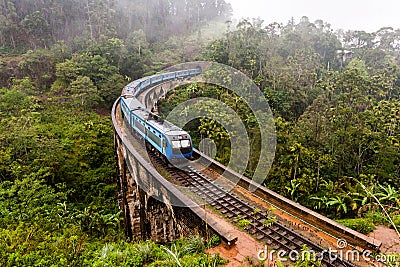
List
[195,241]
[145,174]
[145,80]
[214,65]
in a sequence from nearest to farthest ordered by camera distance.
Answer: [195,241]
[145,174]
[145,80]
[214,65]

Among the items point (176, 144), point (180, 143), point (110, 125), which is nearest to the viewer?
point (176, 144)

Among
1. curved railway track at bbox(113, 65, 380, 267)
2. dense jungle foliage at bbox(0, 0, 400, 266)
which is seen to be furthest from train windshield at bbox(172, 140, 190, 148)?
dense jungle foliage at bbox(0, 0, 400, 266)

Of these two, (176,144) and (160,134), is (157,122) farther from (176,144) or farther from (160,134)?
(176,144)

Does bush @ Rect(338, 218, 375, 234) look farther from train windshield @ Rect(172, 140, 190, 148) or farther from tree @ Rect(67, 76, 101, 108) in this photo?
tree @ Rect(67, 76, 101, 108)

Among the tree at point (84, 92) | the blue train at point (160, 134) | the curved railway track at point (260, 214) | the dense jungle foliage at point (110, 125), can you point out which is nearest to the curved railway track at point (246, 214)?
the curved railway track at point (260, 214)

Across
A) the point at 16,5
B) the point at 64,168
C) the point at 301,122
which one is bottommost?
the point at 64,168

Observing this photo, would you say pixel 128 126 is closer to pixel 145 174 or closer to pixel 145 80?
pixel 145 174

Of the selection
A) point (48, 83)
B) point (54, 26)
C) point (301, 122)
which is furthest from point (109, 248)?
point (54, 26)

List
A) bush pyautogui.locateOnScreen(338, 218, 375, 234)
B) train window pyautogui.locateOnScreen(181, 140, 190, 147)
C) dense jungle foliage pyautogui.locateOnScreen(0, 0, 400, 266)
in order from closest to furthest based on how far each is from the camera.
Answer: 1. bush pyautogui.locateOnScreen(338, 218, 375, 234)
2. dense jungle foliage pyautogui.locateOnScreen(0, 0, 400, 266)
3. train window pyautogui.locateOnScreen(181, 140, 190, 147)

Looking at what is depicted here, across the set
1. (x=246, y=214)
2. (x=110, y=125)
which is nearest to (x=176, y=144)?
(x=246, y=214)
